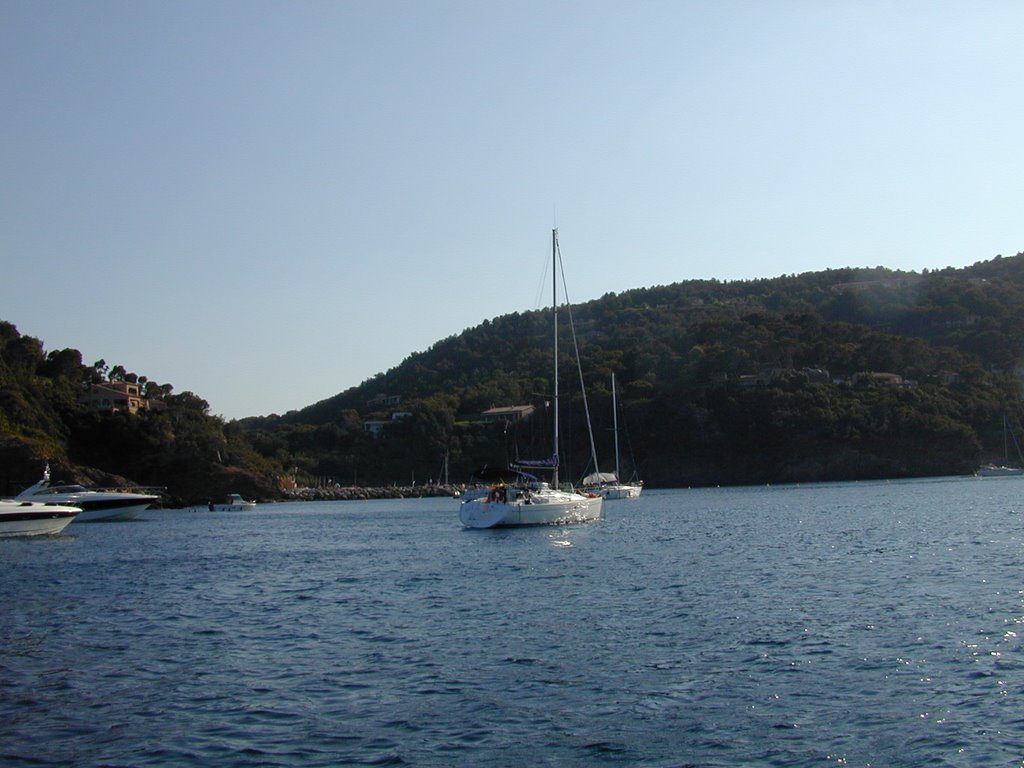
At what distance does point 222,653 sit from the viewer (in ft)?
63.2

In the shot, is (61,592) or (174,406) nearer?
(61,592)

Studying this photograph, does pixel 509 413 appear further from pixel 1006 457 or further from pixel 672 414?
pixel 1006 457

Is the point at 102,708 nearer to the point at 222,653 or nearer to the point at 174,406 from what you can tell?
the point at 222,653

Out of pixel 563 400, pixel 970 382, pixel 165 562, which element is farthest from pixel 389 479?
pixel 165 562

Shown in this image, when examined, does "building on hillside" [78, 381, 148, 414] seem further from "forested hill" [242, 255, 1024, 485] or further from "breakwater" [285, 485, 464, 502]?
"breakwater" [285, 485, 464, 502]

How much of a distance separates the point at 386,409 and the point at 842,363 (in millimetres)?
66602

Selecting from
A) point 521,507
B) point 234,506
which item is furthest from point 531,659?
point 234,506

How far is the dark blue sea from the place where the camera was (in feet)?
42.2

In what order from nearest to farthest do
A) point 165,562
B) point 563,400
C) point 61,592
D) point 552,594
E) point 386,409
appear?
point 552,594 < point 61,592 < point 165,562 < point 563,400 < point 386,409

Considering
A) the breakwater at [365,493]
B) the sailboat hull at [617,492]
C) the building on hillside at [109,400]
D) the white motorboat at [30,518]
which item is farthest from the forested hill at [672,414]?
the white motorboat at [30,518]

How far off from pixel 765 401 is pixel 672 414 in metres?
11.4

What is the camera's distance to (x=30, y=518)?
5019 cm

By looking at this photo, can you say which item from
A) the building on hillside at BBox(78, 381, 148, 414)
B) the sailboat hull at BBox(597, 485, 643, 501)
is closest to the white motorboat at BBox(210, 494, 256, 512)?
the building on hillside at BBox(78, 381, 148, 414)

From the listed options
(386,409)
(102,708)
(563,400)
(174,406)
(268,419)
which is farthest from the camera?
(268,419)
